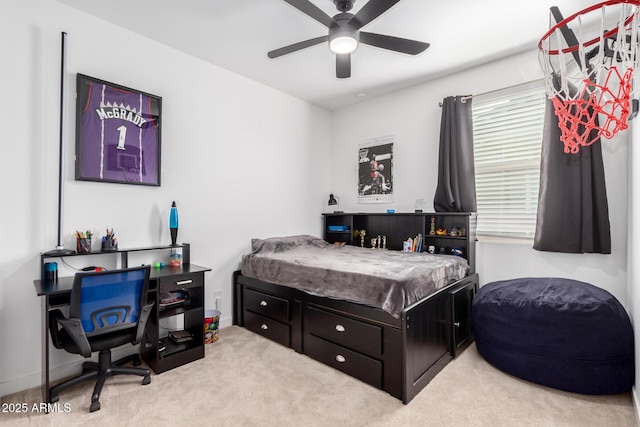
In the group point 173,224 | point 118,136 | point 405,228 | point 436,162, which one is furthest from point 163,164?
point 436,162

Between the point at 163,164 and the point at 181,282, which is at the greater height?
the point at 163,164

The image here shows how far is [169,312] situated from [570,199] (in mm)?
3457

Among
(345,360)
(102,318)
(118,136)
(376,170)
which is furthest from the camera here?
(376,170)

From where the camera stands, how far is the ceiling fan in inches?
75.9

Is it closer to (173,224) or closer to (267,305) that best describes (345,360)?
(267,305)

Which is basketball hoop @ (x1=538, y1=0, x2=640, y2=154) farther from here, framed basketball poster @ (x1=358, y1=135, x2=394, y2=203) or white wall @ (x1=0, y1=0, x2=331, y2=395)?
white wall @ (x1=0, y1=0, x2=331, y2=395)

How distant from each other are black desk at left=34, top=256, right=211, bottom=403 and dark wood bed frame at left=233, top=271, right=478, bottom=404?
655 millimetres

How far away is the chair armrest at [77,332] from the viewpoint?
6.16 feet

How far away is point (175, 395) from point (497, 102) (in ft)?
12.7

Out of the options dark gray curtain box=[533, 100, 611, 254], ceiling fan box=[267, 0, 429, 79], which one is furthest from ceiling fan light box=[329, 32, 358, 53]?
dark gray curtain box=[533, 100, 611, 254]

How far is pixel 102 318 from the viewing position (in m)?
2.00

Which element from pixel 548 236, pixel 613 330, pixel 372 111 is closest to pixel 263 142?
pixel 372 111

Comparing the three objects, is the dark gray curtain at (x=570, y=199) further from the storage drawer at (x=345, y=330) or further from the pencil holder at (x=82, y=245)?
the pencil holder at (x=82, y=245)

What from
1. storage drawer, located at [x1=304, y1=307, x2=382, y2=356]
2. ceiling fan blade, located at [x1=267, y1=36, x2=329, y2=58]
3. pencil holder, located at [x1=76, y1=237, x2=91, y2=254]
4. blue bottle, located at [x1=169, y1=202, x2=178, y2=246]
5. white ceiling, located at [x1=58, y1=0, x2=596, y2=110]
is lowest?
storage drawer, located at [x1=304, y1=307, x2=382, y2=356]
